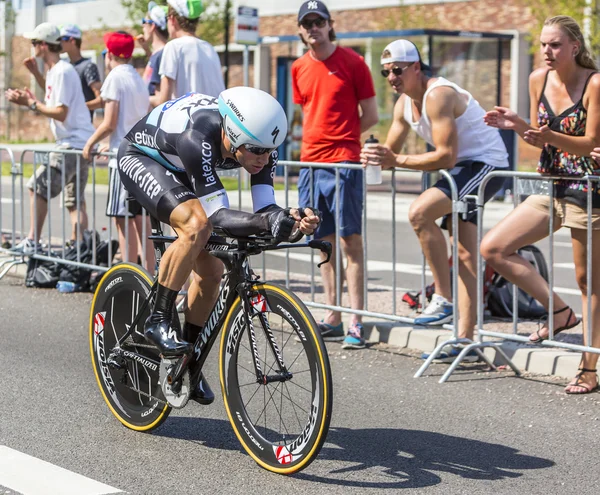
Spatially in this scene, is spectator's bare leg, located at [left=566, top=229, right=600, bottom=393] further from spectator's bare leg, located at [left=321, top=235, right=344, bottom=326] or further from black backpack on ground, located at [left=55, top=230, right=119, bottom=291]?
black backpack on ground, located at [left=55, top=230, right=119, bottom=291]

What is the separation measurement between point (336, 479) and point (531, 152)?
78.5ft

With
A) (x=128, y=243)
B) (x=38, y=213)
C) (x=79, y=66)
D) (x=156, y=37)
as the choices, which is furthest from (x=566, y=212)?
(x=79, y=66)

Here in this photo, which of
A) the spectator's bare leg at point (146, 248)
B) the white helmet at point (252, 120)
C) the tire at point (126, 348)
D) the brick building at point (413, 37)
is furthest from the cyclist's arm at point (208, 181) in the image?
the brick building at point (413, 37)

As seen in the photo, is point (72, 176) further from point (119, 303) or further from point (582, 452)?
point (582, 452)

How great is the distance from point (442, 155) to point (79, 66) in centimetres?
516

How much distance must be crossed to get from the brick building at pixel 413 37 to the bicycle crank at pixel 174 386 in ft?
52.0

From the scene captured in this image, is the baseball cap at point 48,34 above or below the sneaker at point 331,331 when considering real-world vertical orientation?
above

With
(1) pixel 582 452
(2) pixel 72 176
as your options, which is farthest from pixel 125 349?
(2) pixel 72 176

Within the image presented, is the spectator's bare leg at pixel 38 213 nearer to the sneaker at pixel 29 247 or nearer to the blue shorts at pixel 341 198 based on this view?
the sneaker at pixel 29 247

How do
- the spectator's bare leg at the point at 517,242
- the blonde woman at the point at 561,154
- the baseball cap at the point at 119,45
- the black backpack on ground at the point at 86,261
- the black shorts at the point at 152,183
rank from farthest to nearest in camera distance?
the black backpack on ground at the point at 86,261 → the baseball cap at the point at 119,45 → the spectator's bare leg at the point at 517,242 → the blonde woman at the point at 561,154 → the black shorts at the point at 152,183

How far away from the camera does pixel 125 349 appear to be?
562cm

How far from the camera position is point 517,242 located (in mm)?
6836

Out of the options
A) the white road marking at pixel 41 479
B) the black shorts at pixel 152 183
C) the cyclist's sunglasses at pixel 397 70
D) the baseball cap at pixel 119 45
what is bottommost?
the white road marking at pixel 41 479

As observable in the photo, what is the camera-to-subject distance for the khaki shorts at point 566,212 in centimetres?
654
